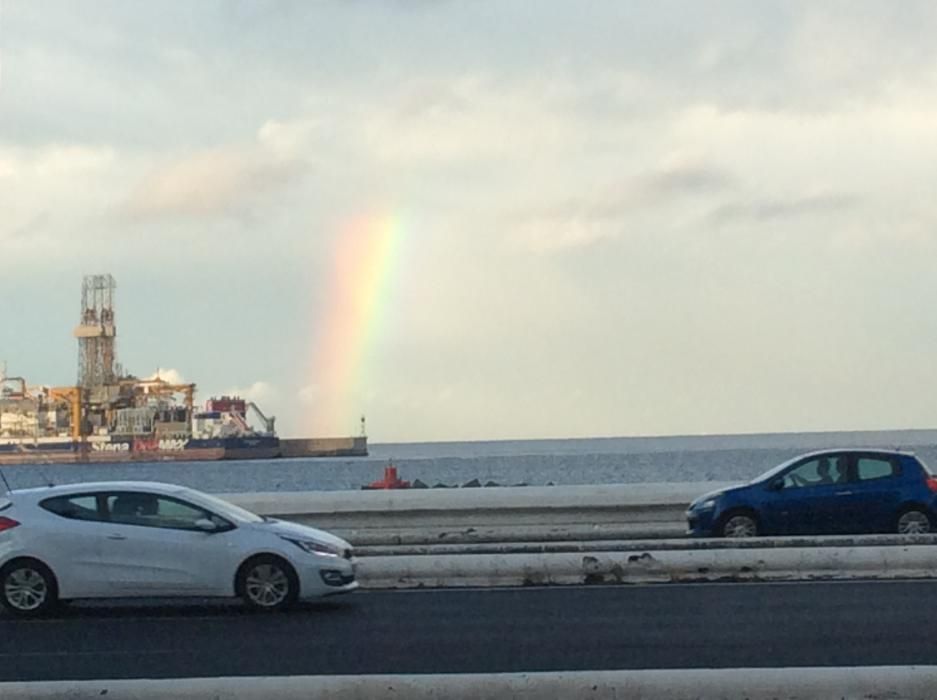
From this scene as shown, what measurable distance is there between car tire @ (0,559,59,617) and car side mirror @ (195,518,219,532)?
152cm

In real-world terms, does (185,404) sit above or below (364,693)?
above

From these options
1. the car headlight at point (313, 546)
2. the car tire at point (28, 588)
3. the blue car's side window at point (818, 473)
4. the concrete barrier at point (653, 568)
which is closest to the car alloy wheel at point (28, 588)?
the car tire at point (28, 588)

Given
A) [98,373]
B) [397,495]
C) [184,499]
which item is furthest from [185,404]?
[184,499]

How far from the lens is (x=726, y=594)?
611 inches

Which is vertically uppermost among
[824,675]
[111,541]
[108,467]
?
[108,467]

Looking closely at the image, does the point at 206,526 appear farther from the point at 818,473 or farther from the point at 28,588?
the point at 818,473

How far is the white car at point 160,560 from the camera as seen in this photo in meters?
15.0

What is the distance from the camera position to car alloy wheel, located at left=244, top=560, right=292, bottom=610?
15.1 m

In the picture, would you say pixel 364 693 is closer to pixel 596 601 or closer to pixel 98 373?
pixel 596 601

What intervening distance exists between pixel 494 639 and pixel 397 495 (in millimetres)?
11907

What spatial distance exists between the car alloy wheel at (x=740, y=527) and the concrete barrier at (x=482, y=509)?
156 cm

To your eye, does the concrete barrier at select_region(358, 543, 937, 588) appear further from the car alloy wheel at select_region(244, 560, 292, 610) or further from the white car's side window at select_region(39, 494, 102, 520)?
the white car's side window at select_region(39, 494, 102, 520)

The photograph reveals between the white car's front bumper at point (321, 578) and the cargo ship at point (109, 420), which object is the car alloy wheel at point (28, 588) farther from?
the cargo ship at point (109, 420)

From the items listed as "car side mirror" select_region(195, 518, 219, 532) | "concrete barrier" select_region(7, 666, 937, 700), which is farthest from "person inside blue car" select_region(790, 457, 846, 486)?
"concrete barrier" select_region(7, 666, 937, 700)
